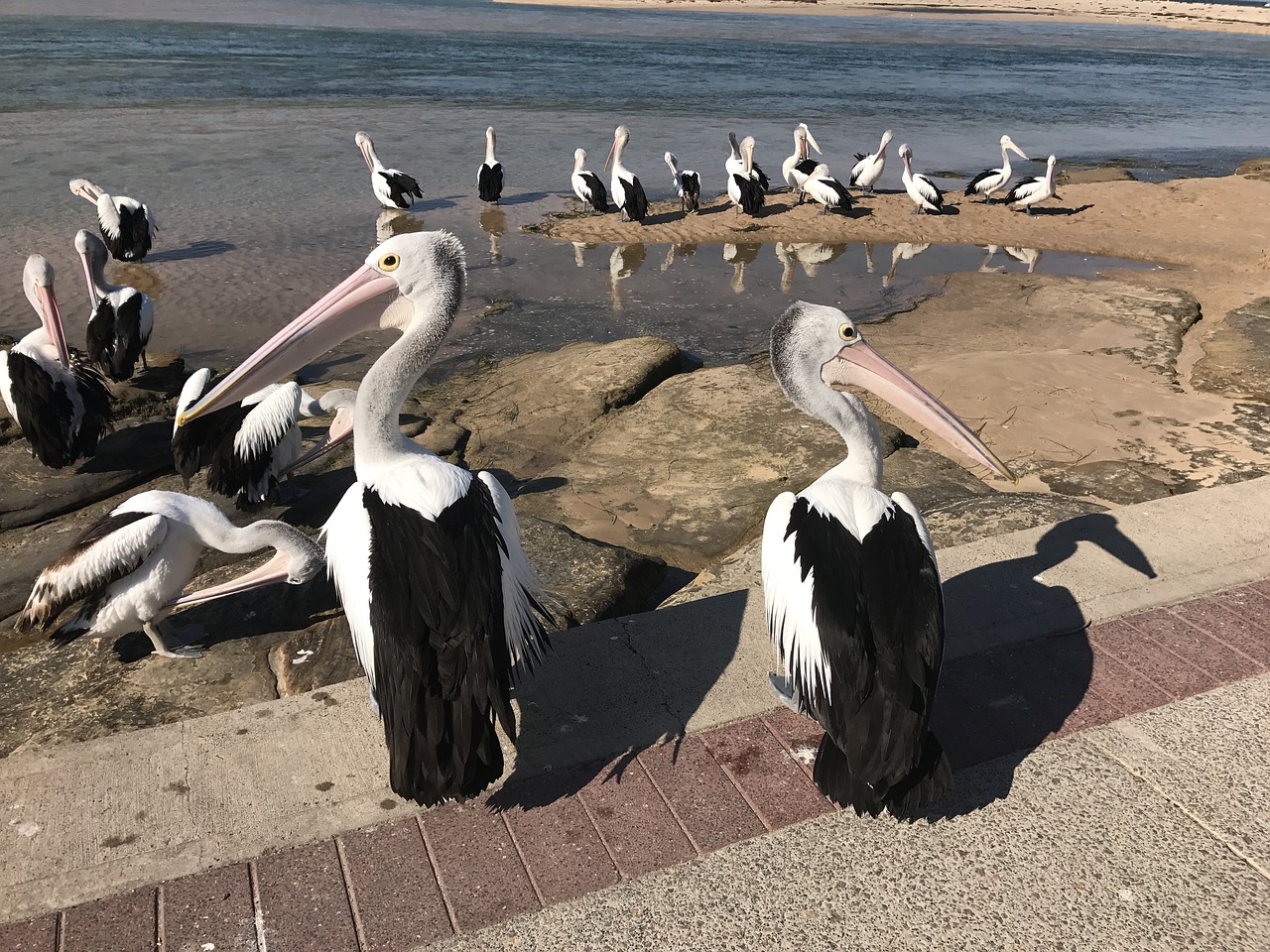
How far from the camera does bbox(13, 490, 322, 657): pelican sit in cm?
356

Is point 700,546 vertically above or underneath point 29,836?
underneath

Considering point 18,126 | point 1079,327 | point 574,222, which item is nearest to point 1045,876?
point 1079,327

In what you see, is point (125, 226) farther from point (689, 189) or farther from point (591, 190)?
point (689, 189)

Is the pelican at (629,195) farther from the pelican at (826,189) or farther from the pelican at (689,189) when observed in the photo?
the pelican at (826,189)

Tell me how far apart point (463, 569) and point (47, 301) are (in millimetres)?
4896

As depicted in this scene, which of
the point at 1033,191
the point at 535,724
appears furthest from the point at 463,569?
the point at 1033,191

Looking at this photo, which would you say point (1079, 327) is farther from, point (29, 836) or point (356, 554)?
point (29, 836)

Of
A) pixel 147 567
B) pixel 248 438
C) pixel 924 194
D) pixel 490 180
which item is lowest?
pixel 924 194

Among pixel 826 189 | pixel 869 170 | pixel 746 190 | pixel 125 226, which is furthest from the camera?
pixel 869 170

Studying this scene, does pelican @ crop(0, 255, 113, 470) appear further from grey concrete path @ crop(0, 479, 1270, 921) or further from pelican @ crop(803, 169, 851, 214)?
pelican @ crop(803, 169, 851, 214)

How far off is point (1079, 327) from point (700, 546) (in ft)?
16.5

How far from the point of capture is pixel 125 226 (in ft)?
33.9

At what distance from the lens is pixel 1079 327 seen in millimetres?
7973

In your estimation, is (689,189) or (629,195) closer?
(629,195)
